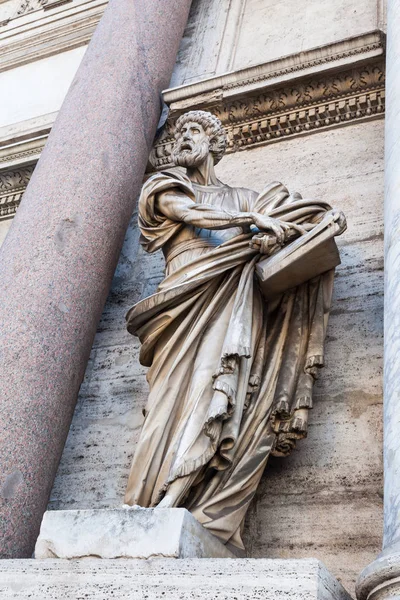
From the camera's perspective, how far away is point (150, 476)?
3225 mm

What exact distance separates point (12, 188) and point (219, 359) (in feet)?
11.6

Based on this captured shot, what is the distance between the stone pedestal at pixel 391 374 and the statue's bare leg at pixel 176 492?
33.8 inches

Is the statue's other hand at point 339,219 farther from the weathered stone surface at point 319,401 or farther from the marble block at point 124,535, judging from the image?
the marble block at point 124,535

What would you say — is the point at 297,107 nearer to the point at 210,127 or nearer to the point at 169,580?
the point at 210,127

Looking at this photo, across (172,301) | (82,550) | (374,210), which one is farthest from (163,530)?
(374,210)

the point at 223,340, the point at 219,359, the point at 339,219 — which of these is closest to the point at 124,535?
the point at 219,359

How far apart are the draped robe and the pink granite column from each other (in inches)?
20.0

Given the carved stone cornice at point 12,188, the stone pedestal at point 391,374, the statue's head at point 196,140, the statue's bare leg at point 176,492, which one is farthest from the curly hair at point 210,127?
the carved stone cornice at point 12,188

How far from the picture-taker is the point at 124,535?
2727 mm

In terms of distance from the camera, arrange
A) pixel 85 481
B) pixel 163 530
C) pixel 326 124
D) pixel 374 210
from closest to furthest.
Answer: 1. pixel 163 530
2. pixel 85 481
3. pixel 374 210
4. pixel 326 124

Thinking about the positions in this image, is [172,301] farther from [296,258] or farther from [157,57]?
[157,57]

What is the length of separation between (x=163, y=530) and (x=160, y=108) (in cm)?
390

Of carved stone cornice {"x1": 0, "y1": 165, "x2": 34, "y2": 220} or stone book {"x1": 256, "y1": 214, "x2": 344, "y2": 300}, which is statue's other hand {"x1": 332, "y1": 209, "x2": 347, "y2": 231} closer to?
stone book {"x1": 256, "y1": 214, "x2": 344, "y2": 300}

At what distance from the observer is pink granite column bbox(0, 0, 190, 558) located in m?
3.78
